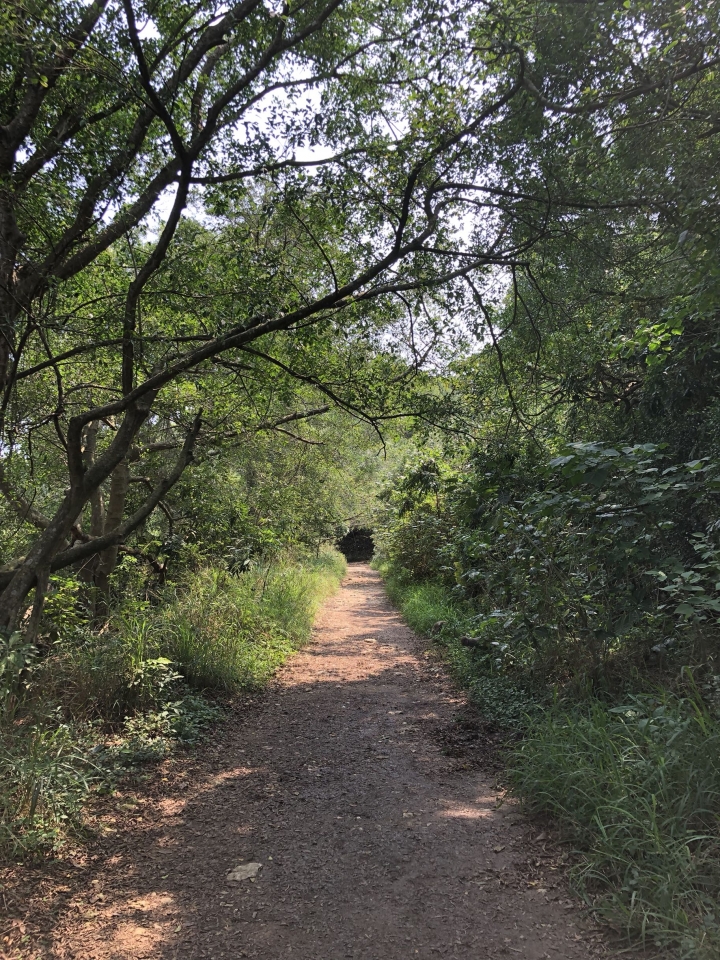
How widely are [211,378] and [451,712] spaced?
4.94 meters

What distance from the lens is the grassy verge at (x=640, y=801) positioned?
228cm

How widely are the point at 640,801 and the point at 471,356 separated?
5.37 m

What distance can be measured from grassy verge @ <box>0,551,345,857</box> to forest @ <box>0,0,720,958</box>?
0.02 m

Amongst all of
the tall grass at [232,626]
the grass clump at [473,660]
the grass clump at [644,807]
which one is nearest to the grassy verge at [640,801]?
the grass clump at [644,807]

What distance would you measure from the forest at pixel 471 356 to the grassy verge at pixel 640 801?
0.06 ft

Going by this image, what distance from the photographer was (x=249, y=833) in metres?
3.37

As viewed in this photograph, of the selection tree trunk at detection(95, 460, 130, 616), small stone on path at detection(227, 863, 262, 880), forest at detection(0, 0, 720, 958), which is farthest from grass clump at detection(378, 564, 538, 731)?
tree trunk at detection(95, 460, 130, 616)

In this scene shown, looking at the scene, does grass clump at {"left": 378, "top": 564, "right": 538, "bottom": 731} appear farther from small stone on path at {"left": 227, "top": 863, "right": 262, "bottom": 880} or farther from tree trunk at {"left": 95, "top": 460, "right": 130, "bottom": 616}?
tree trunk at {"left": 95, "top": 460, "right": 130, "bottom": 616}

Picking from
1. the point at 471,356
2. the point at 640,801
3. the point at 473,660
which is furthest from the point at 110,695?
the point at 471,356

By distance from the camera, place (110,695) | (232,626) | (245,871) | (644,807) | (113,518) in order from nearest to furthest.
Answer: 1. (644,807)
2. (245,871)
3. (110,695)
4. (232,626)
5. (113,518)

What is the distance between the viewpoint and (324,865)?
9.87ft

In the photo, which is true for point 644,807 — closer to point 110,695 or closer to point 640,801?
point 640,801

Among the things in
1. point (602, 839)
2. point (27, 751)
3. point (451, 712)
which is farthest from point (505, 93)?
point (27, 751)

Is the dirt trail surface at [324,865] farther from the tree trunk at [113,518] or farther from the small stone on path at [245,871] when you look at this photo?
the tree trunk at [113,518]
